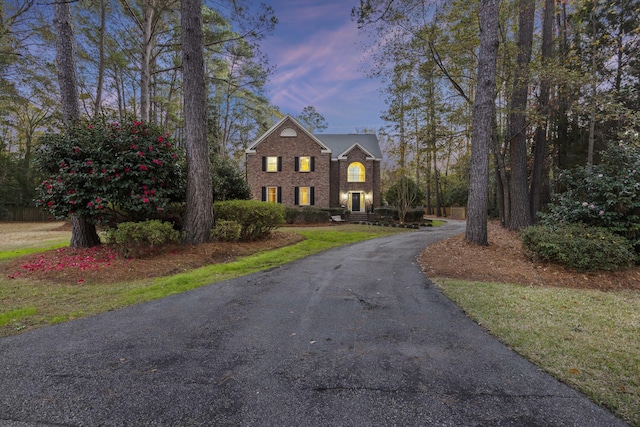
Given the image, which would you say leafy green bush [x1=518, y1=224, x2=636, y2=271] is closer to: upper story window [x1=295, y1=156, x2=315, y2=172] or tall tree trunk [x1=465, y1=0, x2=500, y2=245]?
tall tree trunk [x1=465, y1=0, x2=500, y2=245]

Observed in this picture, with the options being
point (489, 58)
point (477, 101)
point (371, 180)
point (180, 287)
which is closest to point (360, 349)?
point (180, 287)

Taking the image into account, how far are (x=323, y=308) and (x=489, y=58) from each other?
7.63 m

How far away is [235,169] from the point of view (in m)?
12.7

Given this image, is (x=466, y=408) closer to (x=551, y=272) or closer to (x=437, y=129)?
(x=551, y=272)

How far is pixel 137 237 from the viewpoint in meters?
6.03

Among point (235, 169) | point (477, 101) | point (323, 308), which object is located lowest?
point (323, 308)

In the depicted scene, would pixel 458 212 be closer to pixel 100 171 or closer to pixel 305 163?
pixel 305 163

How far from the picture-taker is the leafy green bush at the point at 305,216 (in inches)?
703

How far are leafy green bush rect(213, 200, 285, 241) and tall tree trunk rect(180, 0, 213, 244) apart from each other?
0.99m

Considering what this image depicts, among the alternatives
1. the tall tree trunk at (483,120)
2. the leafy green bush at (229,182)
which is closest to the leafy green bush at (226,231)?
the leafy green bush at (229,182)

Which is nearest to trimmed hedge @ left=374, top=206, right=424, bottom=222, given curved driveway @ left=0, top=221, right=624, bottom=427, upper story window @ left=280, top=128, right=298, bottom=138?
upper story window @ left=280, top=128, right=298, bottom=138

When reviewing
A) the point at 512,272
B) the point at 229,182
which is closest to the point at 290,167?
the point at 229,182

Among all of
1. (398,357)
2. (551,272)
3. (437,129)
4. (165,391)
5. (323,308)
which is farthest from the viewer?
(437,129)

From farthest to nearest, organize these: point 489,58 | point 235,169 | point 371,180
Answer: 1. point 371,180
2. point 235,169
3. point 489,58
